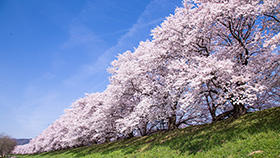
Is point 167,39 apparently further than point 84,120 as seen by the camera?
No

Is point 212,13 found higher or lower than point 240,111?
higher

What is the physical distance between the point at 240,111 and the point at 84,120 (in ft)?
83.4

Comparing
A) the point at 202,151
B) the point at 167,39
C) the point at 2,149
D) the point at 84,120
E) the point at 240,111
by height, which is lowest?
the point at 202,151

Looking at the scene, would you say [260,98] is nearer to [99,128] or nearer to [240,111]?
[240,111]

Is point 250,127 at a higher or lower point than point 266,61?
lower

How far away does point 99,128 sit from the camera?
28938mm

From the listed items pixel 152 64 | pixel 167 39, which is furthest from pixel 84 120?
pixel 167 39

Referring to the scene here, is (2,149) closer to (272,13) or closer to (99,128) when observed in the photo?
(99,128)

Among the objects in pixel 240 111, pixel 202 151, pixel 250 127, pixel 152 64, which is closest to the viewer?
pixel 202 151

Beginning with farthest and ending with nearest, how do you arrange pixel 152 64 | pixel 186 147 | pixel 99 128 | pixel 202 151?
pixel 99 128 → pixel 152 64 → pixel 186 147 → pixel 202 151

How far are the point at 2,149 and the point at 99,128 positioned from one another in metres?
114

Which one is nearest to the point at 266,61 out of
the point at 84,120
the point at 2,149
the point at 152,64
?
the point at 152,64

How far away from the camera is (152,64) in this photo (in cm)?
2000

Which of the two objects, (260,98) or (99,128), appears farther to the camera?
(99,128)
